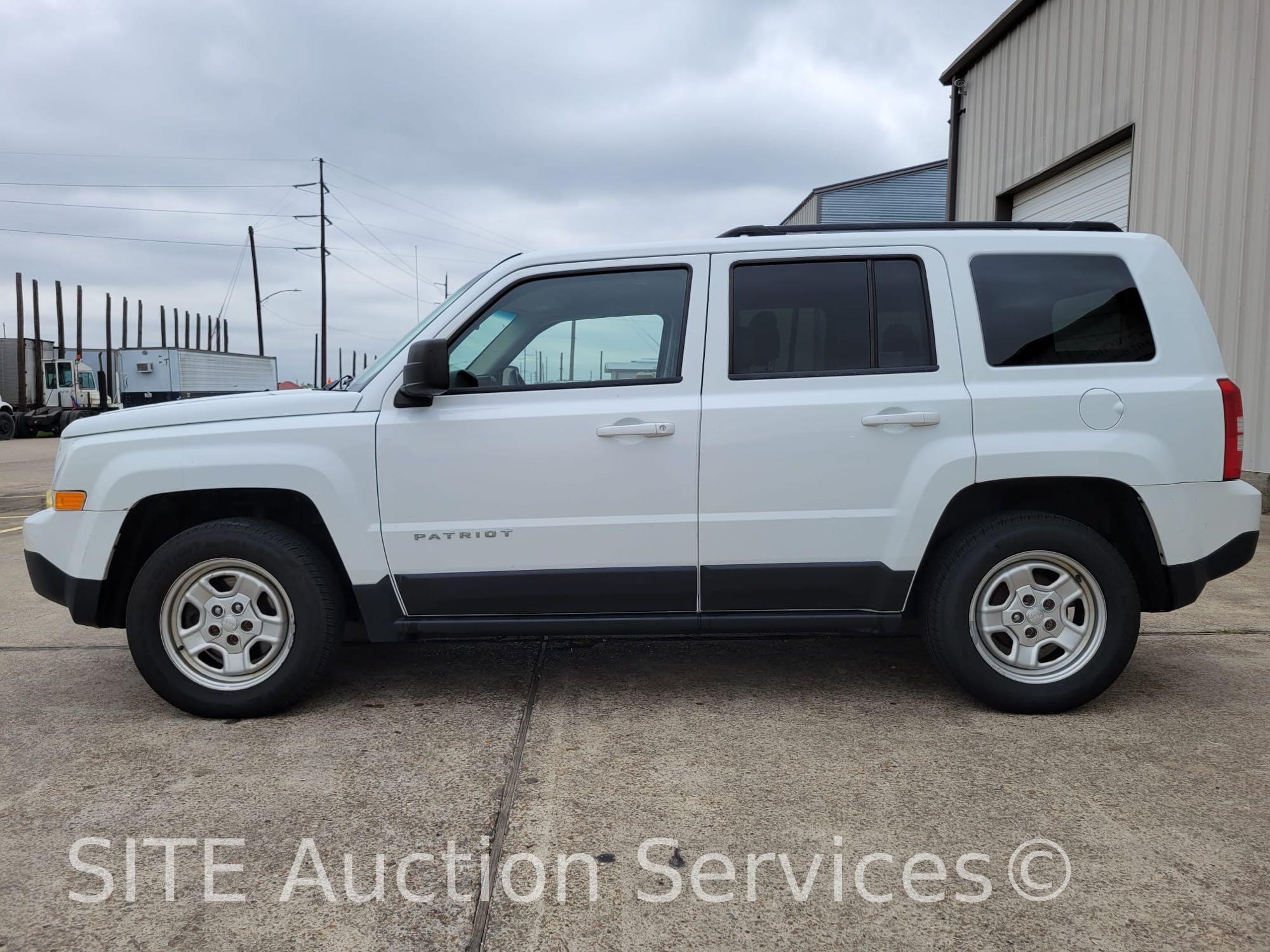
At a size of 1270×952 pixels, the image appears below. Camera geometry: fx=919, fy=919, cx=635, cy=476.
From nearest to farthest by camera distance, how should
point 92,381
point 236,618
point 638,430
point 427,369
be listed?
point 427,369 → point 638,430 → point 236,618 → point 92,381

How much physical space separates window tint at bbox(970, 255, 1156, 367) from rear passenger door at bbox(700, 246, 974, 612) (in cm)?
19

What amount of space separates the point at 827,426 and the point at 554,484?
1.09 meters

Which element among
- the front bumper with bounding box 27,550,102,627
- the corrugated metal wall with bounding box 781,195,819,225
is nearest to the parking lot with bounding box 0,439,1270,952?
the front bumper with bounding box 27,550,102,627

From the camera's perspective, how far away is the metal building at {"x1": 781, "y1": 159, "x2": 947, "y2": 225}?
2808 centimetres

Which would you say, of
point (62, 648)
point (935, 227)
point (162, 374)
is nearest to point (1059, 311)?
point (935, 227)

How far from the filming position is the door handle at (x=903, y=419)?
140 inches

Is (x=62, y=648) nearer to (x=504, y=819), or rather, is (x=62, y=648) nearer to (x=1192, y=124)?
(x=504, y=819)

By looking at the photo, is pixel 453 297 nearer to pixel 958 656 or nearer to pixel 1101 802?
pixel 958 656

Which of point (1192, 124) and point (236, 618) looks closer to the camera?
point (236, 618)

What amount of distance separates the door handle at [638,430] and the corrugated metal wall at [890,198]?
1029 inches

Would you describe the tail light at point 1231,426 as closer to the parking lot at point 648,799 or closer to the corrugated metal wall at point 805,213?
the parking lot at point 648,799

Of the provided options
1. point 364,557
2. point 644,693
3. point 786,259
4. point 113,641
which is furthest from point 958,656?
point 113,641

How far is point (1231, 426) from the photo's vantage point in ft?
11.8

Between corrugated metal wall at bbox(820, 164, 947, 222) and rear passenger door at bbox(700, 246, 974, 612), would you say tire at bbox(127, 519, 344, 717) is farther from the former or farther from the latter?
corrugated metal wall at bbox(820, 164, 947, 222)
